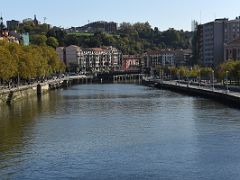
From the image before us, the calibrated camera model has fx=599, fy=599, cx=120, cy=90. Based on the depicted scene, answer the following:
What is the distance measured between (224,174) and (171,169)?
2235 millimetres

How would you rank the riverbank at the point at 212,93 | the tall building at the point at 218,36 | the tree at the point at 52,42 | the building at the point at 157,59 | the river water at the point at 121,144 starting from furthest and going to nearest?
the building at the point at 157,59 < the tree at the point at 52,42 < the tall building at the point at 218,36 < the riverbank at the point at 212,93 < the river water at the point at 121,144

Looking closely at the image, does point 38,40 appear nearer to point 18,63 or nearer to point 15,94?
point 18,63

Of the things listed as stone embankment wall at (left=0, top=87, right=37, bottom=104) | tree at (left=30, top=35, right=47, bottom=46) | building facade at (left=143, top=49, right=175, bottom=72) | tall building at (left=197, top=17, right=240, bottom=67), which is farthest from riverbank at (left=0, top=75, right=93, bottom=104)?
building facade at (left=143, top=49, right=175, bottom=72)

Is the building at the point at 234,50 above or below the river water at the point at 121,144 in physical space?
above

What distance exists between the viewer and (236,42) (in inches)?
4929

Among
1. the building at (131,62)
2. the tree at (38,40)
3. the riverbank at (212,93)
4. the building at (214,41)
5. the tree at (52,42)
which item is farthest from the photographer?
the building at (131,62)

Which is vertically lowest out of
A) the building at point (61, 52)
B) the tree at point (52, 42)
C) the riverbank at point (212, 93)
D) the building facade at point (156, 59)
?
the riverbank at point (212, 93)

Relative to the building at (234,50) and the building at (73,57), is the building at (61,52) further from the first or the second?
the building at (234,50)

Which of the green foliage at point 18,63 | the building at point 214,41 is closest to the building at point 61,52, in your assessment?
the building at point 214,41

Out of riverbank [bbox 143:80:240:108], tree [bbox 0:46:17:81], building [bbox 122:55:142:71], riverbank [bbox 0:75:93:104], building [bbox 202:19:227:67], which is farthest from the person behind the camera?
building [bbox 122:55:142:71]

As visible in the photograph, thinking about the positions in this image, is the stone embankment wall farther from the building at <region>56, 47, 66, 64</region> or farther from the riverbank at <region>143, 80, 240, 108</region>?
the building at <region>56, 47, 66, 64</region>

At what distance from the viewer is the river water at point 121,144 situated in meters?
24.7

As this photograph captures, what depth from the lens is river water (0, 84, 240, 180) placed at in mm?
24688

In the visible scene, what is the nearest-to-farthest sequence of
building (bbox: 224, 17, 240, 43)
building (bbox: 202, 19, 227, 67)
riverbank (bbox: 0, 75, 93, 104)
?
riverbank (bbox: 0, 75, 93, 104)
building (bbox: 202, 19, 227, 67)
building (bbox: 224, 17, 240, 43)
